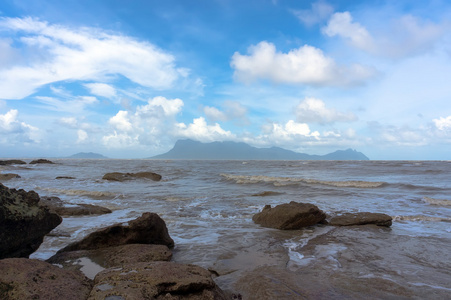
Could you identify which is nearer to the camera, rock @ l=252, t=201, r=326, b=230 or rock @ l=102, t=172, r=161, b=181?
rock @ l=252, t=201, r=326, b=230

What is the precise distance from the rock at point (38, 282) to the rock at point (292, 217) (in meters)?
5.69

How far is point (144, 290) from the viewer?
9.40 ft

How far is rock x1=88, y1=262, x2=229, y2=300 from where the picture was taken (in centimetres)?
282

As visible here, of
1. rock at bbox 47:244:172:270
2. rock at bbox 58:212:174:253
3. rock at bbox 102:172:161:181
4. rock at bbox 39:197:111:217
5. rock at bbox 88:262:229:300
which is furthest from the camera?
rock at bbox 102:172:161:181

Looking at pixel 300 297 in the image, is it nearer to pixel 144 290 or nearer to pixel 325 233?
pixel 144 290

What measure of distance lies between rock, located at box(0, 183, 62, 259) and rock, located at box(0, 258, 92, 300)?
1.13 meters

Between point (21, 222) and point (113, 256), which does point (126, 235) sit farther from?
point (21, 222)

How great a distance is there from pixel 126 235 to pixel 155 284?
3.01m

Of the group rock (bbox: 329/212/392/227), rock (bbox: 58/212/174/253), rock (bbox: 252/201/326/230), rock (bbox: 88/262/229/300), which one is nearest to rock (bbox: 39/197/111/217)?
rock (bbox: 58/212/174/253)

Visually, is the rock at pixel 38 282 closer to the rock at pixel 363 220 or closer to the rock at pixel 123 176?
the rock at pixel 363 220

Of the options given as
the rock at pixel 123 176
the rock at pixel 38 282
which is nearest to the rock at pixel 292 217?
the rock at pixel 38 282

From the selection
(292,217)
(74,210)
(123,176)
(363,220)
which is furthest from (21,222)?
(123,176)

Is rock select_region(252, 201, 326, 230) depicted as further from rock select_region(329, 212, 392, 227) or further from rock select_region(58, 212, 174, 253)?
rock select_region(58, 212, 174, 253)

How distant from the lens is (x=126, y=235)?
5.68 m
